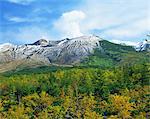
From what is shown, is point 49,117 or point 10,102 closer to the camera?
point 49,117

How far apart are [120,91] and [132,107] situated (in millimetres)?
11467

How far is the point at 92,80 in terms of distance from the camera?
12125cm

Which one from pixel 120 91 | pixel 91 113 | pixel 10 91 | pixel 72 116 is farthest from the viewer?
pixel 10 91

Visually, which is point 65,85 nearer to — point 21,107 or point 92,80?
point 92,80

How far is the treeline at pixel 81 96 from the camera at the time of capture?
98.3m

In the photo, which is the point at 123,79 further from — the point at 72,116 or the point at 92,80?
the point at 72,116

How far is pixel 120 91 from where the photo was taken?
10988 cm

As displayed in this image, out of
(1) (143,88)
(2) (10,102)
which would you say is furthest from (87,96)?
(2) (10,102)

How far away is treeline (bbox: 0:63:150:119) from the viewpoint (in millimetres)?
98312

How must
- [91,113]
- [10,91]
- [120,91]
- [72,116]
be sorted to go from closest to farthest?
[91,113], [72,116], [120,91], [10,91]

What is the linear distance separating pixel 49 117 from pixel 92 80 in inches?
1078

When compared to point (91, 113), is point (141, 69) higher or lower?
higher

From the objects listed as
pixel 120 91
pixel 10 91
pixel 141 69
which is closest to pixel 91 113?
pixel 120 91

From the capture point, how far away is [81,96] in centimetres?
11169
